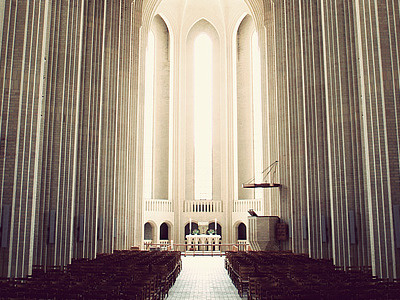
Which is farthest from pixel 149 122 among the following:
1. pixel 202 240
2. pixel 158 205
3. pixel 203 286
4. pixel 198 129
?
pixel 203 286

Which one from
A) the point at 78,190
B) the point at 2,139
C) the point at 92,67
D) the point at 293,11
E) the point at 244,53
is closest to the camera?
the point at 2,139

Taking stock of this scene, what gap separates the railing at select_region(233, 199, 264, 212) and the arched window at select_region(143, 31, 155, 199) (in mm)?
6569

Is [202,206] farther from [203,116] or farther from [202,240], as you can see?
[203,116]

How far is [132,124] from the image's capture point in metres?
28.0

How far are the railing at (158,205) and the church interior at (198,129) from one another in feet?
0.53

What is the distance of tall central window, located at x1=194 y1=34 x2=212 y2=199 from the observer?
35.3 meters

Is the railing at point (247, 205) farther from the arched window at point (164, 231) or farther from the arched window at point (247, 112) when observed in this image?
the arched window at point (164, 231)

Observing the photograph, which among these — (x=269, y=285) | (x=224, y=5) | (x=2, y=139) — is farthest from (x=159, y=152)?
(x=269, y=285)

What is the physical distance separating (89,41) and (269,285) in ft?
44.9

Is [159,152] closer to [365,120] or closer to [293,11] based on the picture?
[293,11]

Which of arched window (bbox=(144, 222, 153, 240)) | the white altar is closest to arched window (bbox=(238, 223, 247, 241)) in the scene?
the white altar

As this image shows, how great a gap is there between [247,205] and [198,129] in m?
7.41

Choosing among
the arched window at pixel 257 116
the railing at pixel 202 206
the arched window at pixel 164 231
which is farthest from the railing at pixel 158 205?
the arched window at pixel 257 116

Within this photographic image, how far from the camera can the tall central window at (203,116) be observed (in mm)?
35281
